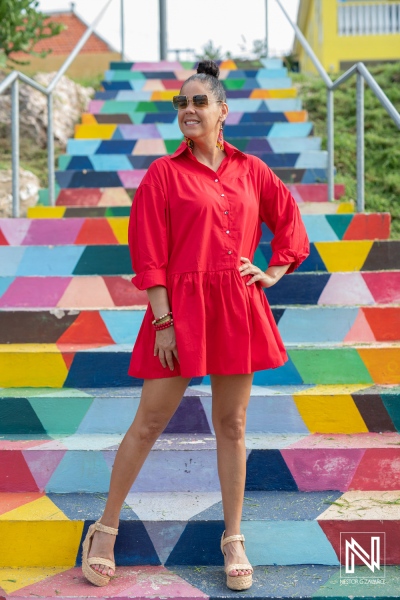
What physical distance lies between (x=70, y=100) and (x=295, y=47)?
39.4ft

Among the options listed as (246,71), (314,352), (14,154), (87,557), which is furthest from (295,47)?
(87,557)

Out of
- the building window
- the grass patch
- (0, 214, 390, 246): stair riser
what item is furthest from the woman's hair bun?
the building window

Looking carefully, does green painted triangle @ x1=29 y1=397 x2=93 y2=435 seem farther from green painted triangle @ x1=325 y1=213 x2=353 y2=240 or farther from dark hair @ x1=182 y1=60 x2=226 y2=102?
green painted triangle @ x1=325 y1=213 x2=353 y2=240

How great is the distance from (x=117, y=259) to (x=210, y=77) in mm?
1832

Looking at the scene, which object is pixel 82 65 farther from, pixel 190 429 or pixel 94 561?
pixel 94 561

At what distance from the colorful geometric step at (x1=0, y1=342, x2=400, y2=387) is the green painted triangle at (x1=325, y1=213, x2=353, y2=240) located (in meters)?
1.22

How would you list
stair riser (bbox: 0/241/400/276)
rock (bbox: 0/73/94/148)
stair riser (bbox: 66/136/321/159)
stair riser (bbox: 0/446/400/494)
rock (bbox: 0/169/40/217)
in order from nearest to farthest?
stair riser (bbox: 0/446/400/494), stair riser (bbox: 0/241/400/276), rock (bbox: 0/169/40/217), stair riser (bbox: 66/136/321/159), rock (bbox: 0/73/94/148)

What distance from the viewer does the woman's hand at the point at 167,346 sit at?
7.78ft

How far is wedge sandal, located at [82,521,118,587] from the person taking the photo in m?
2.48

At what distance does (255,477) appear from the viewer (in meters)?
2.96

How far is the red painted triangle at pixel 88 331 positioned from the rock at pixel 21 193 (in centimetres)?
202

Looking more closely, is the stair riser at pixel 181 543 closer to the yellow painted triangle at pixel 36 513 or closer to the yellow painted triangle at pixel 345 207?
the yellow painted triangle at pixel 36 513

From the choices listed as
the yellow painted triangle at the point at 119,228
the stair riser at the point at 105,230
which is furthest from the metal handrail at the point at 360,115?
the yellow painted triangle at the point at 119,228

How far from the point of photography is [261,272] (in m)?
2.50
